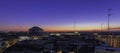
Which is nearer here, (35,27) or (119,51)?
(119,51)

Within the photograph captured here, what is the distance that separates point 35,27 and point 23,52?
244 feet

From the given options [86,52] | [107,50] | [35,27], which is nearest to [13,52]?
[86,52]

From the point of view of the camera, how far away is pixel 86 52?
3444 cm

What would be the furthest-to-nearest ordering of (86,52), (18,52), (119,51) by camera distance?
(86,52)
(18,52)
(119,51)

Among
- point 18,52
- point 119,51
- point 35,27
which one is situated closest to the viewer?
point 119,51

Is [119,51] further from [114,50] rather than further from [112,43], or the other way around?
[112,43]

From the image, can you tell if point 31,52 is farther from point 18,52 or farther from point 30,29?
point 30,29

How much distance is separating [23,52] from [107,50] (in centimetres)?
1410

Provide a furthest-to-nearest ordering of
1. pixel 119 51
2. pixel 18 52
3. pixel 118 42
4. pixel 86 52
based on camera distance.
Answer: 1. pixel 118 42
2. pixel 86 52
3. pixel 18 52
4. pixel 119 51

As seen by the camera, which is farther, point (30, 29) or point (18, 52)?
point (30, 29)

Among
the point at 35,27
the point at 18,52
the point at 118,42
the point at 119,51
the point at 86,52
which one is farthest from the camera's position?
the point at 35,27

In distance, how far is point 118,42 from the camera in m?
39.7

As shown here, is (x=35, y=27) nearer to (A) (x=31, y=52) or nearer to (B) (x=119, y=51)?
(A) (x=31, y=52)

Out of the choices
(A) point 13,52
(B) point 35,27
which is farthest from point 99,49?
(B) point 35,27
